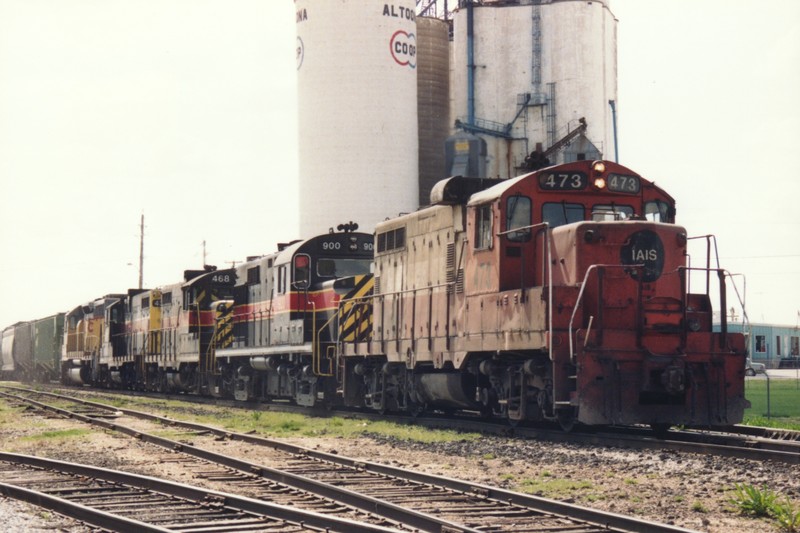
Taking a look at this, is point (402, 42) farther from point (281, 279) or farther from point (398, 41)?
point (281, 279)

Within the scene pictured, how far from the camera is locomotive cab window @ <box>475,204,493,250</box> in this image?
15.3 metres

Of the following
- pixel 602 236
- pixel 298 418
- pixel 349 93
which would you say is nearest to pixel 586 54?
pixel 349 93

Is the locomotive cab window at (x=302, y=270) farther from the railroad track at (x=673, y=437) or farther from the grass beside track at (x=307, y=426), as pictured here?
the railroad track at (x=673, y=437)

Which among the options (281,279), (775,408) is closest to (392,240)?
(281,279)

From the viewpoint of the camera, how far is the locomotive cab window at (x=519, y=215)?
14.8 meters

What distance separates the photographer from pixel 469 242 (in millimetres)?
16062

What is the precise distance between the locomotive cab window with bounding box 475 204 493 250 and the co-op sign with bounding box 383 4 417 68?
4316cm

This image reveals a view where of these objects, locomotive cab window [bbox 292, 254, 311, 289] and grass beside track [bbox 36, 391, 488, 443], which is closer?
grass beside track [bbox 36, 391, 488, 443]

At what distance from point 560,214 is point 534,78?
1960 inches

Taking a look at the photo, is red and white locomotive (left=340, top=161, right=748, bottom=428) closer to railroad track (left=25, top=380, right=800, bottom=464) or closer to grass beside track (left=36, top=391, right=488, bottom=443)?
railroad track (left=25, top=380, right=800, bottom=464)

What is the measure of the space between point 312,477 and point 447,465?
184 cm

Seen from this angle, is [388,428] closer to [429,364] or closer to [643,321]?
[429,364]

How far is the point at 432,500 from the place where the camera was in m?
9.36

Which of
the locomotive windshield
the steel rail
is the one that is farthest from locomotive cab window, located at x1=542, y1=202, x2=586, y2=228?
the locomotive windshield
